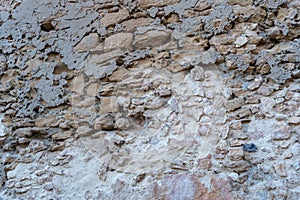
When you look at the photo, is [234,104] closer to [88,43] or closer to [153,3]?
[153,3]

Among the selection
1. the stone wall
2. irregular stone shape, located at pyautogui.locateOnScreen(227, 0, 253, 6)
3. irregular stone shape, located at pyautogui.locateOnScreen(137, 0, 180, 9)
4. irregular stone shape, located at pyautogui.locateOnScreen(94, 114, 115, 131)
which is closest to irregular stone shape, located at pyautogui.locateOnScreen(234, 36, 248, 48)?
the stone wall

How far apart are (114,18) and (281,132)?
3.95 ft

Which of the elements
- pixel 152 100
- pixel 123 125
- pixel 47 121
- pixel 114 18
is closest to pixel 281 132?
pixel 152 100

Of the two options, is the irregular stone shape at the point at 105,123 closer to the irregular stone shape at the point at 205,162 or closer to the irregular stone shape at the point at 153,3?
the irregular stone shape at the point at 205,162

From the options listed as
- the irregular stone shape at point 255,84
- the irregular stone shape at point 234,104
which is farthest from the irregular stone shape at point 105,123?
the irregular stone shape at point 255,84

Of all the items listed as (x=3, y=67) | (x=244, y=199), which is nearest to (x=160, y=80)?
(x=244, y=199)

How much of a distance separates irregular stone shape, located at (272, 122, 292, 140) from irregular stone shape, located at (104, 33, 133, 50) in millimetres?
966

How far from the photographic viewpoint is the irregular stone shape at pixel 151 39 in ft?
6.89

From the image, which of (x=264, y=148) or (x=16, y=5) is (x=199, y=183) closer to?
(x=264, y=148)

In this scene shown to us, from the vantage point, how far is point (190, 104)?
1.98 meters

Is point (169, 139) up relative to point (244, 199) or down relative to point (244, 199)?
up

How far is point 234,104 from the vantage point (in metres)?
1.90

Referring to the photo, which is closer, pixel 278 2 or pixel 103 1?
pixel 278 2

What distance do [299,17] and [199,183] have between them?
1.07m
